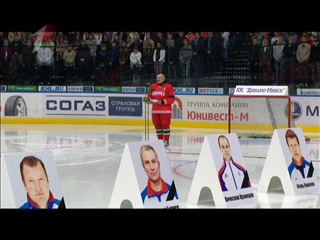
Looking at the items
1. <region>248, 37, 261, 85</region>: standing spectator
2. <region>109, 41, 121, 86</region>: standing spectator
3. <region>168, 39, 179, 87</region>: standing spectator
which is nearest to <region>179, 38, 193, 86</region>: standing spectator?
<region>168, 39, 179, 87</region>: standing spectator

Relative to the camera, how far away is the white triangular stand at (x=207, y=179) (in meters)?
10.1

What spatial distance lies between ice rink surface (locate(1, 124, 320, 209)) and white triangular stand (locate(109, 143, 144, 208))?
1.05 metres

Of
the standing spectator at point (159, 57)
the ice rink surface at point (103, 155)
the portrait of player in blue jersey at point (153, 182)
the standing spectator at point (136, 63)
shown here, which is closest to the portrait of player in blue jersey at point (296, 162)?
the ice rink surface at point (103, 155)

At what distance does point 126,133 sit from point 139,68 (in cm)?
364

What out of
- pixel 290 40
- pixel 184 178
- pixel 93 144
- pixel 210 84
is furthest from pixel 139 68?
pixel 184 178

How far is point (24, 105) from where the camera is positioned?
24703mm

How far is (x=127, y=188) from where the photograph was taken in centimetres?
920

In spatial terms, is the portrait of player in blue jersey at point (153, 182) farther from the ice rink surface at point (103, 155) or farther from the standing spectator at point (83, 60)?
the standing spectator at point (83, 60)

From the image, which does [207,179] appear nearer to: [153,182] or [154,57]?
[153,182]

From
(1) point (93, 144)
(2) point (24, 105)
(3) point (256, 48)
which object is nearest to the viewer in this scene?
(1) point (93, 144)

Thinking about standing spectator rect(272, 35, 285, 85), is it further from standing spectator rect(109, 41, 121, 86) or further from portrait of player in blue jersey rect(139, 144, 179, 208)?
portrait of player in blue jersey rect(139, 144, 179, 208)

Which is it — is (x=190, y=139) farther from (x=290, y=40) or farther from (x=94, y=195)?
(x=94, y=195)

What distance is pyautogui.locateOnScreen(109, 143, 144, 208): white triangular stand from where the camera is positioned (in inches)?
359

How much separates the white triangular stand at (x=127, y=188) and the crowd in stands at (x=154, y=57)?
12.8 m
